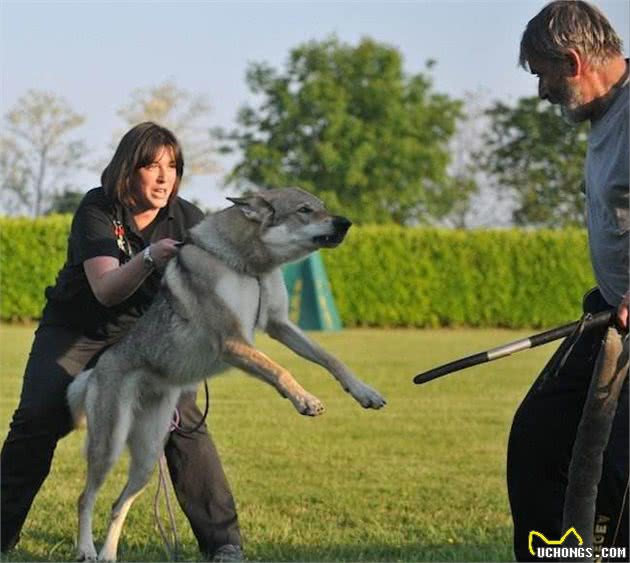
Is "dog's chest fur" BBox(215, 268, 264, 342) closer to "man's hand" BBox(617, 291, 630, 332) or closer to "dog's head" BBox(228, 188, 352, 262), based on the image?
"dog's head" BBox(228, 188, 352, 262)

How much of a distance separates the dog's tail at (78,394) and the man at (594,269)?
2.13m

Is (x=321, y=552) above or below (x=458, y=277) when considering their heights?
below

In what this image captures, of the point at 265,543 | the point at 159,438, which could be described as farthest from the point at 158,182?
the point at 265,543

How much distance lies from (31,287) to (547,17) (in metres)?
27.2

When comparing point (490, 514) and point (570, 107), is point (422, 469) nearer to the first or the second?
point (490, 514)

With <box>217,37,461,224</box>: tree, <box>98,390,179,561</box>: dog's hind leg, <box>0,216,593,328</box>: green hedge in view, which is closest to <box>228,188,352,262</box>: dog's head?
<box>98,390,179,561</box>: dog's hind leg

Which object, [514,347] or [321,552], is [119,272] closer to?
[321,552]

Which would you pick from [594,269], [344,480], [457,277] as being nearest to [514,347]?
[594,269]

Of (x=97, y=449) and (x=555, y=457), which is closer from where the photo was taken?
(x=555, y=457)

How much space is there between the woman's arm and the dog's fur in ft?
0.40

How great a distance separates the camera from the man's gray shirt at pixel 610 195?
4012mm

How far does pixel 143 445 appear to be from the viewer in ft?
18.6

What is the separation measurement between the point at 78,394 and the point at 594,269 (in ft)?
8.47

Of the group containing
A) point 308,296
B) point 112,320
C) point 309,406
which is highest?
point 308,296
